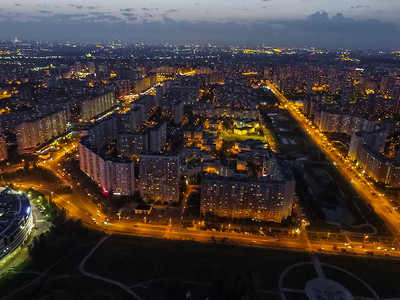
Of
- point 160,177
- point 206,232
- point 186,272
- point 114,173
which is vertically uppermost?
point 160,177

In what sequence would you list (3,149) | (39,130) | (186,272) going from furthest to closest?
(39,130) < (3,149) < (186,272)

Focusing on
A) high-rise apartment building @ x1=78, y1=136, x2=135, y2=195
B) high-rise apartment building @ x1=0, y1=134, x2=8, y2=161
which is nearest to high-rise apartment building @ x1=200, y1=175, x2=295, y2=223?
high-rise apartment building @ x1=78, y1=136, x2=135, y2=195

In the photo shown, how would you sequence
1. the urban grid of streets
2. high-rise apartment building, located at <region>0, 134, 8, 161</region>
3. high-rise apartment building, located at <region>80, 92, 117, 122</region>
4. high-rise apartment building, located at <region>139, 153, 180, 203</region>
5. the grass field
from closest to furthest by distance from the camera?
the grass field < the urban grid of streets < high-rise apartment building, located at <region>139, 153, 180, 203</region> < high-rise apartment building, located at <region>0, 134, 8, 161</region> < high-rise apartment building, located at <region>80, 92, 117, 122</region>

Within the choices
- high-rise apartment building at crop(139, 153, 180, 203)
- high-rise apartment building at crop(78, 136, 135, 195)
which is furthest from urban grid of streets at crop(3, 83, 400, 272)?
high-rise apartment building at crop(78, 136, 135, 195)

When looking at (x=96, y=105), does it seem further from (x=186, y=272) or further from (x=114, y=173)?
(x=186, y=272)

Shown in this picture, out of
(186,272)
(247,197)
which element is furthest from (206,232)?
(186,272)

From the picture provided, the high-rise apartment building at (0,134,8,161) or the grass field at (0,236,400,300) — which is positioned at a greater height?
the high-rise apartment building at (0,134,8,161)

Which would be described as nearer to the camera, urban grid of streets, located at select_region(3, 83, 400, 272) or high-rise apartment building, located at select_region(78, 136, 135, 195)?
urban grid of streets, located at select_region(3, 83, 400, 272)

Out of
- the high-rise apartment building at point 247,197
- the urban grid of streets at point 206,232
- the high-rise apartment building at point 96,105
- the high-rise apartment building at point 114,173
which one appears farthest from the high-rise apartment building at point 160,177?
the high-rise apartment building at point 96,105

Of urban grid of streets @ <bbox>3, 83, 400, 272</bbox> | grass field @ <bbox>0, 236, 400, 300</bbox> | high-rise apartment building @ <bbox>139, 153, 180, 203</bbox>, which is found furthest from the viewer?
high-rise apartment building @ <bbox>139, 153, 180, 203</bbox>

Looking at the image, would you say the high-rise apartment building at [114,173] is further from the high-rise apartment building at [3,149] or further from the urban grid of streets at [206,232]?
the high-rise apartment building at [3,149]

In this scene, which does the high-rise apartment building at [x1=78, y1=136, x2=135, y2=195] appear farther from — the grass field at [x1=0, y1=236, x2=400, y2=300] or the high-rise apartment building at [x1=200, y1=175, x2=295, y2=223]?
the high-rise apartment building at [x1=200, y1=175, x2=295, y2=223]
